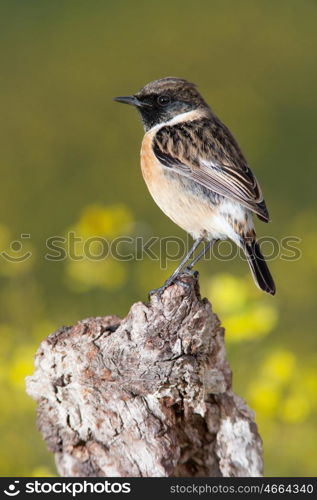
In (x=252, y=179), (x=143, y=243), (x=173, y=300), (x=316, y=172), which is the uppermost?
(x=316, y=172)

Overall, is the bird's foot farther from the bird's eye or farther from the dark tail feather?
the bird's eye

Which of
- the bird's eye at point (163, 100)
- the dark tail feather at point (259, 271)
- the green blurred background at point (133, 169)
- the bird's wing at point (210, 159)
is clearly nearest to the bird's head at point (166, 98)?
the bird's eye at point (163, 100)

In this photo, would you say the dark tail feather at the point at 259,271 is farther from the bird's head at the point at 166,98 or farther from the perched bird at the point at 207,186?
the bird's head at the point at 166,98

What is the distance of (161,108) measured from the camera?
577 cm

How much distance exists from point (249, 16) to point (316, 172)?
300 centimetres

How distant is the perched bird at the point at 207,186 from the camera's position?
205 inches

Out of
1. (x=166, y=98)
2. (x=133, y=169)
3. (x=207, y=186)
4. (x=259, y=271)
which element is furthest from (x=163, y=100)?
(x=133, y=169)

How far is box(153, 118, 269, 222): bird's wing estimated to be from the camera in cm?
518

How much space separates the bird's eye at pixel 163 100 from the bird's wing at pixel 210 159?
0.21m

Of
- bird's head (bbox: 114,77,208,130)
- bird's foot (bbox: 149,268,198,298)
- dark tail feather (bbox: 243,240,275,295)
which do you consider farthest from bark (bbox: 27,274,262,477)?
bird's head (bbox: 114,77,208,130)

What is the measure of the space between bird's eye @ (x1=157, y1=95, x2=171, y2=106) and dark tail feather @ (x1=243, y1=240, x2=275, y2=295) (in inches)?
47.5

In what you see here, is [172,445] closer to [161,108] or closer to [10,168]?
[161,108]

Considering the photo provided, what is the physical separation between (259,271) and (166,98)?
1446 mm

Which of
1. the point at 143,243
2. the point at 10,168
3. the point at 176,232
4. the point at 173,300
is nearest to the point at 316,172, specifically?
the point at 176,232
